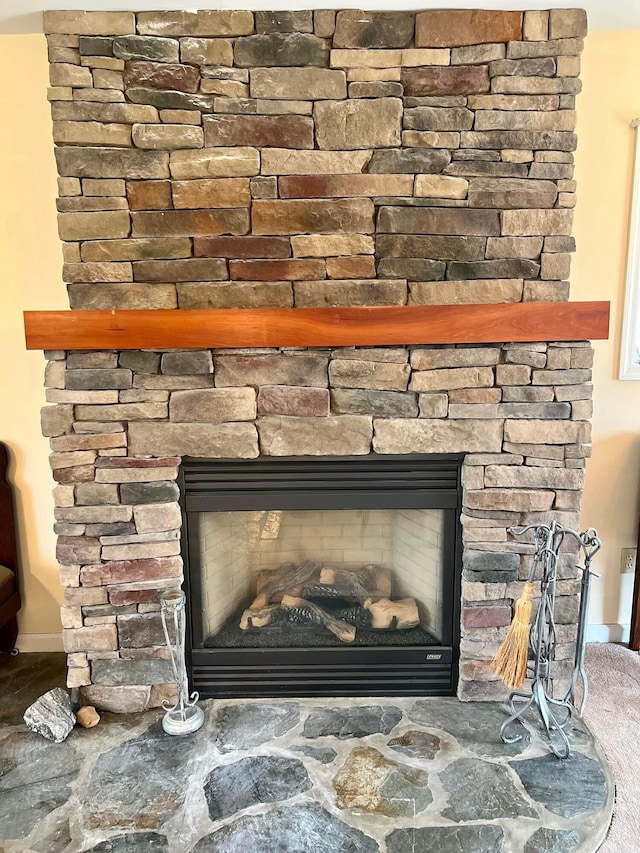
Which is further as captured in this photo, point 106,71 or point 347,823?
point 106,71

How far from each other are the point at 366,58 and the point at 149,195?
2.63 feet

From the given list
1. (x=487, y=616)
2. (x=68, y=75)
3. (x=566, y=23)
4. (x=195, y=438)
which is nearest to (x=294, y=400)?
(x=195, y=438)

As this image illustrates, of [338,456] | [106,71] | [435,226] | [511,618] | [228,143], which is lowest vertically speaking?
[511,618]

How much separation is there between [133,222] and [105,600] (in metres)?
1.28

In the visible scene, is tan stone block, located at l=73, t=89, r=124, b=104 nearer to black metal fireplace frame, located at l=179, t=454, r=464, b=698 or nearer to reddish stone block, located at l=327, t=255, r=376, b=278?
reddish stone block, located at l=327, t=255, r=376, b=278

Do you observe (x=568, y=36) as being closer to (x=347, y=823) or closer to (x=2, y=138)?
(x=2, y=138)

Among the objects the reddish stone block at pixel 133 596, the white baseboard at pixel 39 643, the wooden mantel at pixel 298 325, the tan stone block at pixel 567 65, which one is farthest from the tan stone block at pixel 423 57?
the white baseboard at pixel 39 643

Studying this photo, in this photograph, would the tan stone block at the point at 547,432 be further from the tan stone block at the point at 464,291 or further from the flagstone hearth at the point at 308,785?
the flagstone hearth at the point at 308,785

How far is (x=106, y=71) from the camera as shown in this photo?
1.82 m

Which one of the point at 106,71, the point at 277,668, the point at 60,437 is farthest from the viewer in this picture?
the point at 277,668

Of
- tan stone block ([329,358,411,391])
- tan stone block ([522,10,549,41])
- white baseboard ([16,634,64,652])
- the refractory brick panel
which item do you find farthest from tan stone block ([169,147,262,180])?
white baseboard ([16,634,64,652])

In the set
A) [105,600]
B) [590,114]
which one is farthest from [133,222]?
[590,114]

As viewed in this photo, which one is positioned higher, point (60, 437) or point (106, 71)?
point (106, 71)

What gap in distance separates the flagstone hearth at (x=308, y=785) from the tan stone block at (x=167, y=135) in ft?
6.27
